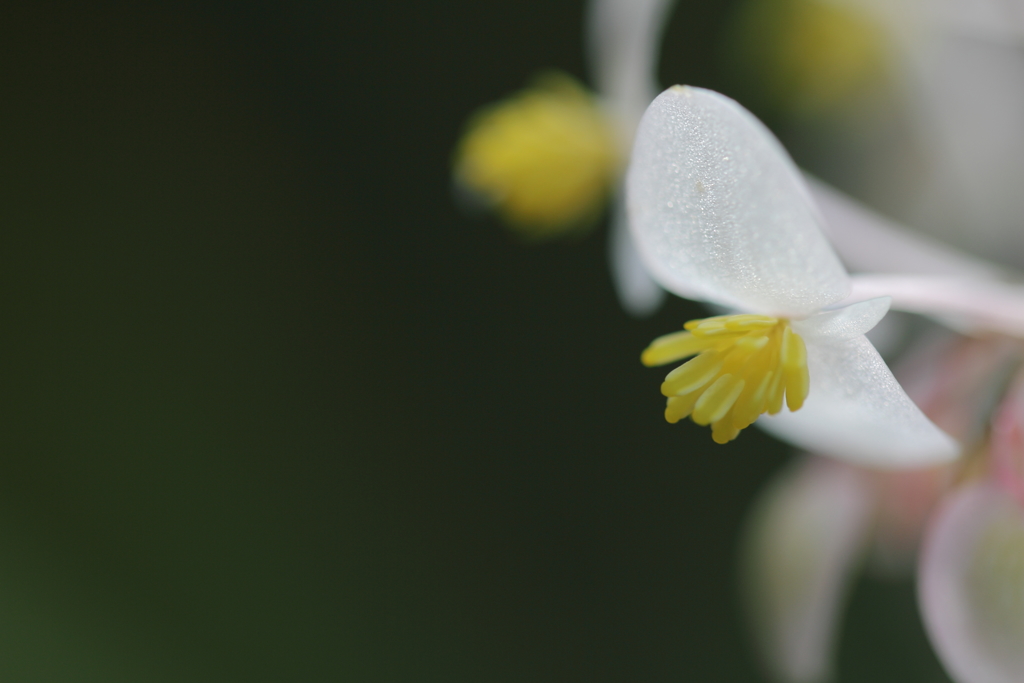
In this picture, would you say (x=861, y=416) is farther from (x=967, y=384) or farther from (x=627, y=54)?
(x=627, y=54)

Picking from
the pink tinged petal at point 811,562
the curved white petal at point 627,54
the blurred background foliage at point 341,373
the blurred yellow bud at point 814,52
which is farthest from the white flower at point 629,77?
the blurred background foliage at point 341,373

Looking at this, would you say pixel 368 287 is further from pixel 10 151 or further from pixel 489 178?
pixel 489 178

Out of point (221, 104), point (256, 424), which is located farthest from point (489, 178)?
point (221, 104)

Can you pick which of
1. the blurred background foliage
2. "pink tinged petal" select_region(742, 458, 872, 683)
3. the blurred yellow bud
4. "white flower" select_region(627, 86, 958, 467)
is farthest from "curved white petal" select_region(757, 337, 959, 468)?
the blurred background foliage

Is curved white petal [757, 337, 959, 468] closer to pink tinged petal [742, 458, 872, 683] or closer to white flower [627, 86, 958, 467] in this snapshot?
white flower [627, 86, 958, 467]

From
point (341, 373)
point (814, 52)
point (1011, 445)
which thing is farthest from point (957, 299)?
point (341, 373)

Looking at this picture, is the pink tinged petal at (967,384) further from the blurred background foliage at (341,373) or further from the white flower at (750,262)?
the blurred background foliage at (341,373)

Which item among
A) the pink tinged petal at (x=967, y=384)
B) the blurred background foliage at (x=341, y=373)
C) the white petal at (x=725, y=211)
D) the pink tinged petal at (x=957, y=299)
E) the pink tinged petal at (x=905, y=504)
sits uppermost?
the white petal at (x=725, y=211)
